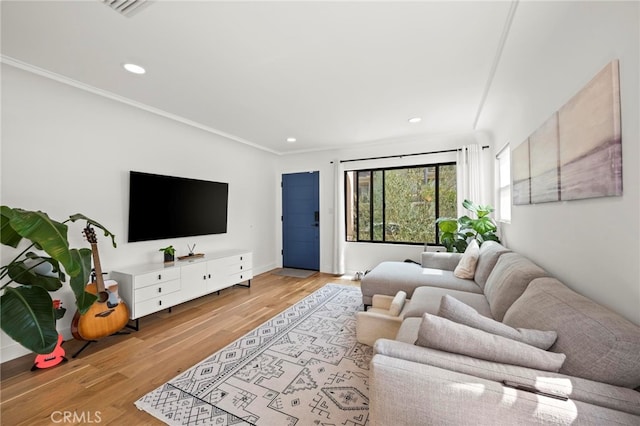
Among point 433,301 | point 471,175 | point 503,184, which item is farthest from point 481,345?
point 471,175

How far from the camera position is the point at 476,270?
9.36ft

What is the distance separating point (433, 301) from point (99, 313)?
3.08m

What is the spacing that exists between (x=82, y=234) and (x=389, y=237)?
14.4 ft

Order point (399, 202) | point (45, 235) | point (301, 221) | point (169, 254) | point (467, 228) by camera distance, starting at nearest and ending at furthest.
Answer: point (45, 235)
point (169, 254)
point (467, 228)
point (399, 202)
point (301, 221)

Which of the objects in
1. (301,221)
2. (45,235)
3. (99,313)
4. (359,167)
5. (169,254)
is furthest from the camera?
(301,221)

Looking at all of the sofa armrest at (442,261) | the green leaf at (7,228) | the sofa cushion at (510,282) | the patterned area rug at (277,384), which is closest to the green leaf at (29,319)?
the green leaf at (7,228)

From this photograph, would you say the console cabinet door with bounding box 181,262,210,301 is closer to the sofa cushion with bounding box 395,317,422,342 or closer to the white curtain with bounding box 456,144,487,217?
the sofa cushion with bounding box 395,317,422,342

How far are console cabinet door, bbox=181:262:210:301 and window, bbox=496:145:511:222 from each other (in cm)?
394

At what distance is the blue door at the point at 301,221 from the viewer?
17.9ft

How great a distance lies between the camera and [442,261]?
3463 millimetres

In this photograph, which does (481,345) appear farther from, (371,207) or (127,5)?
(371,207)

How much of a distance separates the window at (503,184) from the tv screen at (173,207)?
408cm

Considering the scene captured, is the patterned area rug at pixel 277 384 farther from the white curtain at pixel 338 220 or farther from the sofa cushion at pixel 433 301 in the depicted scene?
the white curtain at pixel 338 220

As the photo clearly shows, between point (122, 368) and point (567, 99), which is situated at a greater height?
point (567, 99)
